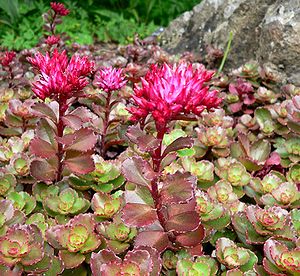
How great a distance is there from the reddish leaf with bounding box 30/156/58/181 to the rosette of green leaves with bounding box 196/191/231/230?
453mm

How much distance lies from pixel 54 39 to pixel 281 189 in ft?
4.35

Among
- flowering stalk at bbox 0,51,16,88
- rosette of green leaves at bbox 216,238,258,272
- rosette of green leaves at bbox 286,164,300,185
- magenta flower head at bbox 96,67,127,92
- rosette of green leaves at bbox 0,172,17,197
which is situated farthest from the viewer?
flowering stalk at bbox 0,51,16,88

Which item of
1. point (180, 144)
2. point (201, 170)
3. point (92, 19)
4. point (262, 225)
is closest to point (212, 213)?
point (262, 225)

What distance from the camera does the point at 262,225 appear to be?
1.44 meters

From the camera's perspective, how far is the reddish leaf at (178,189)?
122 centimetres

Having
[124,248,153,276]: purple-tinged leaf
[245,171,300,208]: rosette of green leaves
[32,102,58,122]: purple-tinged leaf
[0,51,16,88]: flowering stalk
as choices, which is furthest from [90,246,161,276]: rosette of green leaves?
[0,51,16,88]: flowering stalk

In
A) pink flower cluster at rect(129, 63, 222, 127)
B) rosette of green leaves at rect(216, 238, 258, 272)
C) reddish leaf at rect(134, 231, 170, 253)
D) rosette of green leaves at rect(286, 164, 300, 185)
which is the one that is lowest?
rosette of green leaves at rect(286, 164, 300, 185)

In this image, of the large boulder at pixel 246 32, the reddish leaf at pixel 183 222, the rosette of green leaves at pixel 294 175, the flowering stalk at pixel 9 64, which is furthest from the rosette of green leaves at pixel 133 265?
the large boulder at pixel 246 32

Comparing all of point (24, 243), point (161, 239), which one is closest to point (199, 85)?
point (161, 239)

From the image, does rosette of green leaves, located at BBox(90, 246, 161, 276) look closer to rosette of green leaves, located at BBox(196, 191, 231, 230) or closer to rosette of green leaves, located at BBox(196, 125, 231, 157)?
rosette of green leaves, located at BBox(196, 191, 231, 230)

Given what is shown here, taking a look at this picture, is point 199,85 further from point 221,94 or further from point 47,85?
point 221,94

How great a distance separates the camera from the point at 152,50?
2.93 metres

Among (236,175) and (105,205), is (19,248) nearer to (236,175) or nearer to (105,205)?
(105,205)

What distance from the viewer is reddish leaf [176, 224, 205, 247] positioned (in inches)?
52.6
